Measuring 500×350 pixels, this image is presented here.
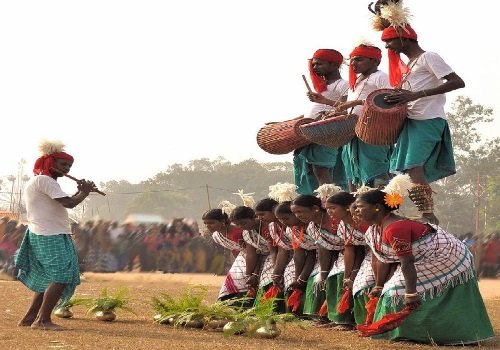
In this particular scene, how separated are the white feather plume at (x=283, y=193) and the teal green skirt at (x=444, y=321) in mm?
2053

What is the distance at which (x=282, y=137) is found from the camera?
8.88m

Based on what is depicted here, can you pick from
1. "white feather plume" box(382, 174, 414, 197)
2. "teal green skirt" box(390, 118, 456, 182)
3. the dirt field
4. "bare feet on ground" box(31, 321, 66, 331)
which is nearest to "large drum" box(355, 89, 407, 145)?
"teal green skirt" box(390, 118, 456, 182)

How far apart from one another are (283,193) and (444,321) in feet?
7.89

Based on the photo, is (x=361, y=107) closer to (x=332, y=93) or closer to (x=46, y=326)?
(x=332, y=93)

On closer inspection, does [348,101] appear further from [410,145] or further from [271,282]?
[271,282]

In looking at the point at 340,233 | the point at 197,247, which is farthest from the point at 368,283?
the point at 197,247

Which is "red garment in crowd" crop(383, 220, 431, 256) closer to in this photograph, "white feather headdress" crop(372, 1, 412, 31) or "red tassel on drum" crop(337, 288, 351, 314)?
"red tassel on drum" crop(337, 288, 351, 314)

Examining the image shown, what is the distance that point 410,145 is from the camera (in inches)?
293

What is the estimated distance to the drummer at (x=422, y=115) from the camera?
731 centimetres

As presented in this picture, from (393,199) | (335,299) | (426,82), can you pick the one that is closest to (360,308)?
(335,299)

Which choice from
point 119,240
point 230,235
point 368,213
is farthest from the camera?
point 119,240

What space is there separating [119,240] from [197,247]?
202 centimetres

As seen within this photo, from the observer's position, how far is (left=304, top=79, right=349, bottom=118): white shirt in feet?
29.3

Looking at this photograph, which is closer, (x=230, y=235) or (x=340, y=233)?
(x=340, y=233)
